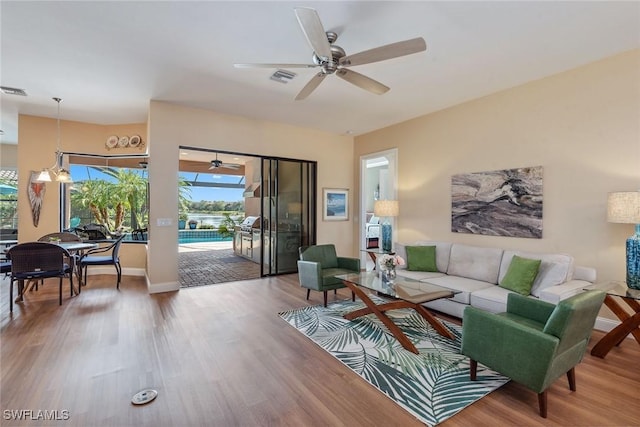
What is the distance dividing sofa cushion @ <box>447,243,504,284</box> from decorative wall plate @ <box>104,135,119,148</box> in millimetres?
6813

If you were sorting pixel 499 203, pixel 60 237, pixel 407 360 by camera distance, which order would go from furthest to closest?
pixel 60 237
pixel 499 203
pixel 407 360

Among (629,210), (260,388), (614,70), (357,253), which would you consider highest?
(614,70)

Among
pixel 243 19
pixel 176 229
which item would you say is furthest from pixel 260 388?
pixel 176 229

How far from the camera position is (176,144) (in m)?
4.88

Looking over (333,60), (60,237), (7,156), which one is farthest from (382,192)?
(7,156)

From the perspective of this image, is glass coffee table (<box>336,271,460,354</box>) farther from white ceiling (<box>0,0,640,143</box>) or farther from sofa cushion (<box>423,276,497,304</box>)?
white ceiling (<box>0,0,640,143</box>)

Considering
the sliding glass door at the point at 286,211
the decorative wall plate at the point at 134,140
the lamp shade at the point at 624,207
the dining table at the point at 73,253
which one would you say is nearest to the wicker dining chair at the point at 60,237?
the dining table at the point at 73,253

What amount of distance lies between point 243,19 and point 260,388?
315 centimetres

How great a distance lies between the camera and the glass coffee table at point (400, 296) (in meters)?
2.96

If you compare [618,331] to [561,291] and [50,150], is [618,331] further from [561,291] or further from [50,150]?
[50,150]

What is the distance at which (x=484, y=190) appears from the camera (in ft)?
14.1

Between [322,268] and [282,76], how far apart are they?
280 centimetres

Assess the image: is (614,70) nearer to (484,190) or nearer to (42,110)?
(484,190)

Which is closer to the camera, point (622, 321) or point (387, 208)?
point (622, 321)
